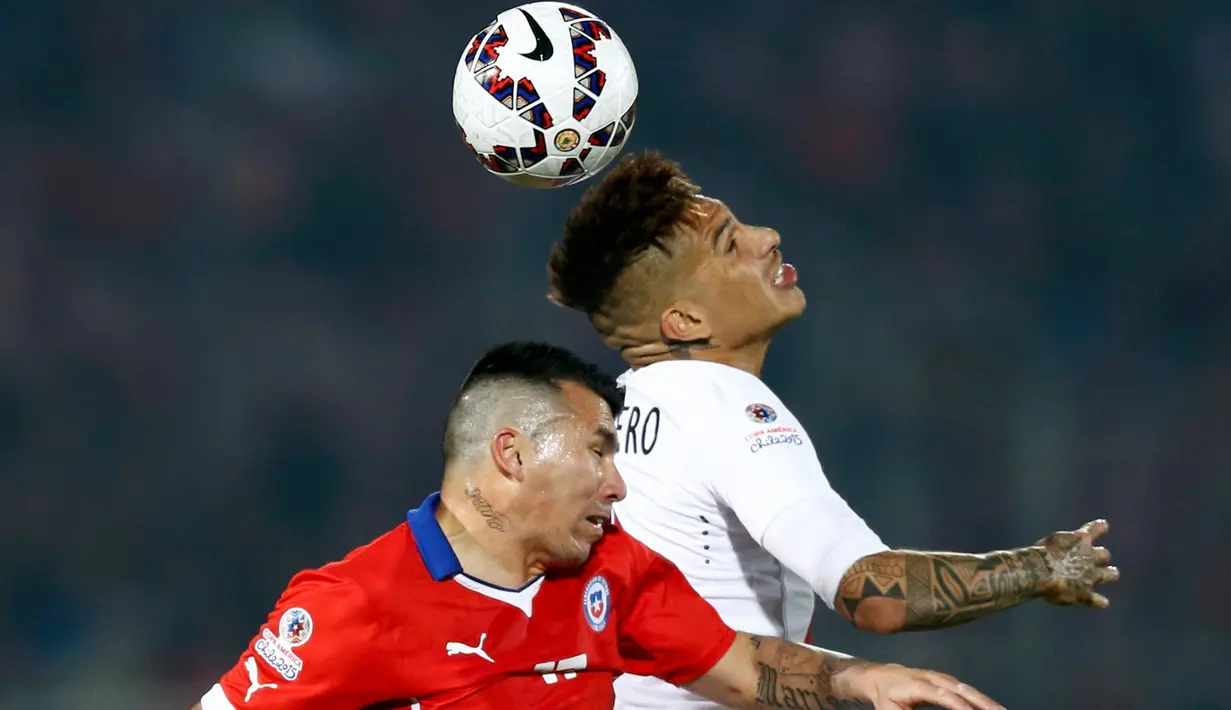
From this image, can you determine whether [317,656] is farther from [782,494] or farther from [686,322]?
[686,322]

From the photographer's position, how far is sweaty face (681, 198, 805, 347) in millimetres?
3346

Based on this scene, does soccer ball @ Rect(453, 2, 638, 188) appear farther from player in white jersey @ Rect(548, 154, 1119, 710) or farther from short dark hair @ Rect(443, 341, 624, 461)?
short dark hair @ Rect(443, 341, 624, 461)

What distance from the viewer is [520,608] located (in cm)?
257

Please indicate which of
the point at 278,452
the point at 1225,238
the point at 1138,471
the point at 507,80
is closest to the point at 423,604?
the point at 507,80

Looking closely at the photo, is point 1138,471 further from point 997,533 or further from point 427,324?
point 427,324

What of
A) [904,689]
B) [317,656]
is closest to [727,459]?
[904,689]

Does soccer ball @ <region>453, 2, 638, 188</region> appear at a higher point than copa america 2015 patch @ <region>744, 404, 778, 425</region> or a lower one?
higher

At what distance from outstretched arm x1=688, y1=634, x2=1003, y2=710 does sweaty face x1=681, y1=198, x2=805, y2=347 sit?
31.2 inches

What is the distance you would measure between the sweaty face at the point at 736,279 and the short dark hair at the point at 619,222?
0.07 meters

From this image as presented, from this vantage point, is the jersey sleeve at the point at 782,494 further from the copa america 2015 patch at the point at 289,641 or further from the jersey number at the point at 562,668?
the copa america 2015 patch at the point at 289,641

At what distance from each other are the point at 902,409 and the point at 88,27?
3941 mm

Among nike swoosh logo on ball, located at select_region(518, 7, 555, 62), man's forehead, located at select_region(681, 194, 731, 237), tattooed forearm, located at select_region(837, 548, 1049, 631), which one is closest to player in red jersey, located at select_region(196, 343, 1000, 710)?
tattooed forearm, located at select_region(837, 548, 1049, 631)

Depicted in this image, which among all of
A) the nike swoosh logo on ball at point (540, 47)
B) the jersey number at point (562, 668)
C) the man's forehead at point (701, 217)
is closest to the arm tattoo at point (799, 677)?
the jersey number at point (562, 668)

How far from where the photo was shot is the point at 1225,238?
261 inches
